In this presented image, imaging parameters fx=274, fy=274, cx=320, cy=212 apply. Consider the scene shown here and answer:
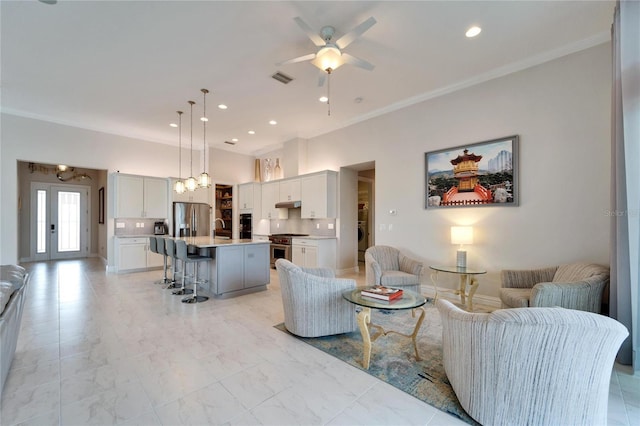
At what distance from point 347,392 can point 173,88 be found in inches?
196

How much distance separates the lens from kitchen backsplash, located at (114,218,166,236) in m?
6.88

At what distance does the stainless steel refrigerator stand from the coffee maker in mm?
266

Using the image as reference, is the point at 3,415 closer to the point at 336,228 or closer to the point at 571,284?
the point at 571,284

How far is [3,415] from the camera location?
70.1 inches

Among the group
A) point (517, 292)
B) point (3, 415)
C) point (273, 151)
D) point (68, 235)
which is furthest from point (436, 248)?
point (68, 235)

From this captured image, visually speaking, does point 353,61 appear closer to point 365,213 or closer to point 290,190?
point 290,190

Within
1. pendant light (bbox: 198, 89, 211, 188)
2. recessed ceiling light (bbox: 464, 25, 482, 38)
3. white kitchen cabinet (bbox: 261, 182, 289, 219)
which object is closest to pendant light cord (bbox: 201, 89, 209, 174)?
pendant light (bbox: 198, 89, 211, 188)

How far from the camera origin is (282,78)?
13.6ft

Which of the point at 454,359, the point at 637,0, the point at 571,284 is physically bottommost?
the point at 454,359

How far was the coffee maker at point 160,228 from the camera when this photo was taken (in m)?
7.29

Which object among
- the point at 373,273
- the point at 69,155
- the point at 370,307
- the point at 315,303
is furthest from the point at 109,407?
→ the point at 69,155

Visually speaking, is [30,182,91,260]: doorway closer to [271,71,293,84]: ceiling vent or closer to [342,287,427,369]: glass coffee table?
[271,71,293,84]: ceiling vent

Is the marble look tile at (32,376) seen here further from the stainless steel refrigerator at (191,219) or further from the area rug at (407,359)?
the stainless steel refrigerator at (191,219)

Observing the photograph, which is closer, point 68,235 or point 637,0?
point 637,0
